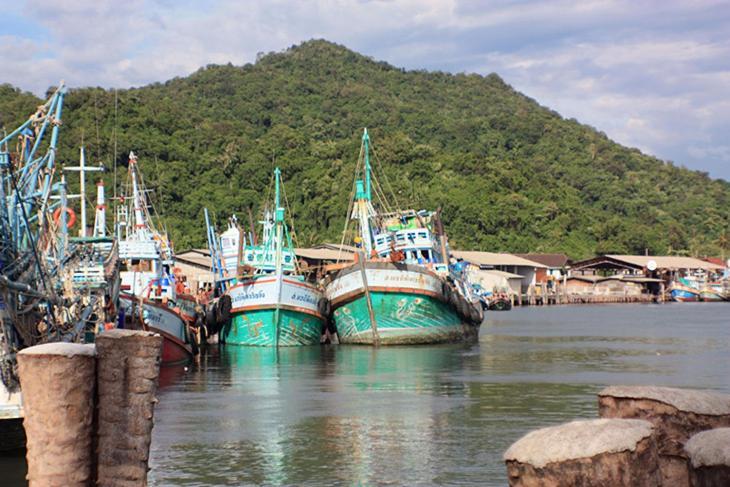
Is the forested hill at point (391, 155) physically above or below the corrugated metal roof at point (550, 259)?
above

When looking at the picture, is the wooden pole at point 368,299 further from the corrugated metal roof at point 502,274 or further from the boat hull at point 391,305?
the corrugated metal roof at point 502,274

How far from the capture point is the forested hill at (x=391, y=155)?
8531 cm

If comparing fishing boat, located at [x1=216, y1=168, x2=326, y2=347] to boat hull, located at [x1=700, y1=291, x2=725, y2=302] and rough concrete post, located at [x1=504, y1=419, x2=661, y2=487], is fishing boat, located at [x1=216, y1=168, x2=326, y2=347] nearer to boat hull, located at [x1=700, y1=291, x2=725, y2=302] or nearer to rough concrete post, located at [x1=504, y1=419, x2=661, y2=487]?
rough concrete post, located at [x1=504, y1=419, x2=661, y2=487]

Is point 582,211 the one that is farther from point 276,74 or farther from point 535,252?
point 276,74

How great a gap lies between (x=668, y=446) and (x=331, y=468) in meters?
9.60

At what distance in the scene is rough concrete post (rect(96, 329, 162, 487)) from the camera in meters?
9.80

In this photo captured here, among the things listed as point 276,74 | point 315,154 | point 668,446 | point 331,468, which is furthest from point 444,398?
point 276,74

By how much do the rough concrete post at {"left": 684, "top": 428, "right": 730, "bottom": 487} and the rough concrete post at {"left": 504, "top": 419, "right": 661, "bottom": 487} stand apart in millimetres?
277

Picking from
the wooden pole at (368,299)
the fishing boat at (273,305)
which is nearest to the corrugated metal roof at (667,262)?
the wooden pole at (368,299)

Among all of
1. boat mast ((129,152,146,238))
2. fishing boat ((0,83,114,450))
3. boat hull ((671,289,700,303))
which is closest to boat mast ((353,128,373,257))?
boat mast ((129,152,146,238))

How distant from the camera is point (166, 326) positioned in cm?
3397

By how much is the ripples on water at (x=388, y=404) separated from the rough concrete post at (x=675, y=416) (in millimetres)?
7842

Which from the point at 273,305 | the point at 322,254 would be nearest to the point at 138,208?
the point at 273,305

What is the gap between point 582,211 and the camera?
370 ft
